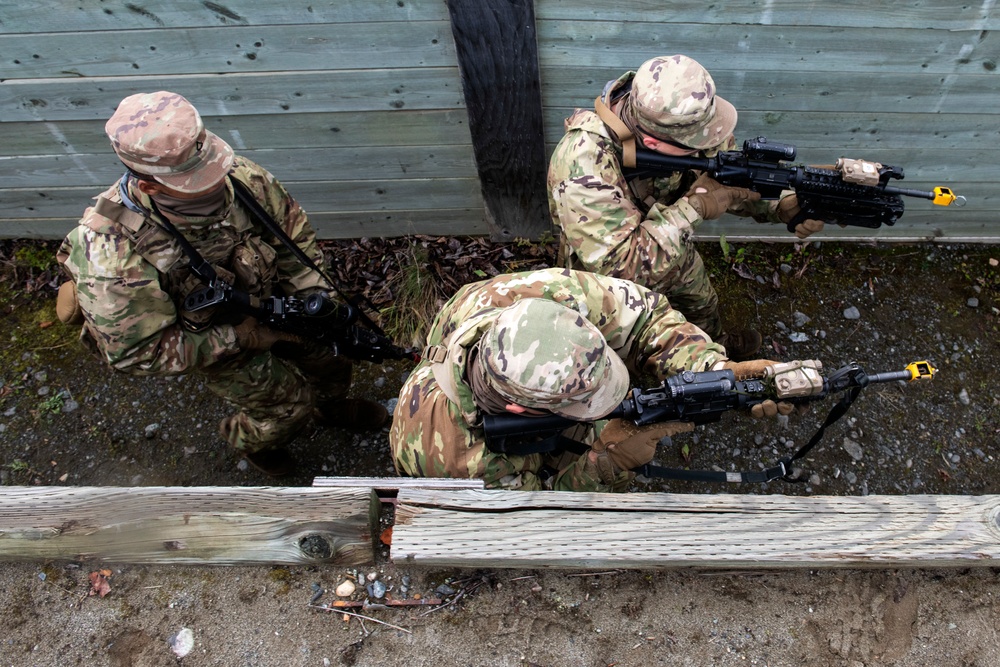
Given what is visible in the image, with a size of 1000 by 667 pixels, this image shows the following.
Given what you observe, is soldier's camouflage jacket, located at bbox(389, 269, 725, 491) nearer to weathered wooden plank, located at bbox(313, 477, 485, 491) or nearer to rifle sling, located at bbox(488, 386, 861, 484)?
rifle sling, located at bbox(488, 386, 861, 484)

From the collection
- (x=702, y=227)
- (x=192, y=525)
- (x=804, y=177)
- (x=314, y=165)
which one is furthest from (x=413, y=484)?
(x=702, y=227)

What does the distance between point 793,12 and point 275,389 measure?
3447 millimetres

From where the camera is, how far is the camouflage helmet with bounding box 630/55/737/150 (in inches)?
113

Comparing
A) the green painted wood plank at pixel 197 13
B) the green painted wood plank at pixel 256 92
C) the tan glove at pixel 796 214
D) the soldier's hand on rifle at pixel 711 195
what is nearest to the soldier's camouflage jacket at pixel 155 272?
the green painted wood plank at pixel 256 92

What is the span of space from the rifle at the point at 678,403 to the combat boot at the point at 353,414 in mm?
1794

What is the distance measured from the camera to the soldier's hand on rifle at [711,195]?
10.7 ft

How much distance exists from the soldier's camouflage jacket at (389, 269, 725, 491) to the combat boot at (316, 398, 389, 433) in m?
1.28

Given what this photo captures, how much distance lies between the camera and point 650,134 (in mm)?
3066

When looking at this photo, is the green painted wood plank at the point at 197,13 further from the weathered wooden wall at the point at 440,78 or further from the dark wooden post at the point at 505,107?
the dark wooden post at the point at 505,107

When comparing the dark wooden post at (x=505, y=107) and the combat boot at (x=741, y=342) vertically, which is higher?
the dark wooden post at (x=505, y=107)

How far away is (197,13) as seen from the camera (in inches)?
131

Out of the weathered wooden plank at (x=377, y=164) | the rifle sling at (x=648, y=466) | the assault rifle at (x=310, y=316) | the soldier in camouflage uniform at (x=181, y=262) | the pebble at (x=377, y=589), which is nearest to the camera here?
the pebble at (x=377, y=589)

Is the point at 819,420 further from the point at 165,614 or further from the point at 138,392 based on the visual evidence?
the point at 138,392

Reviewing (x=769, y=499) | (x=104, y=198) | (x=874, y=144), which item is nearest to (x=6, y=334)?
(x=104, y=198)
